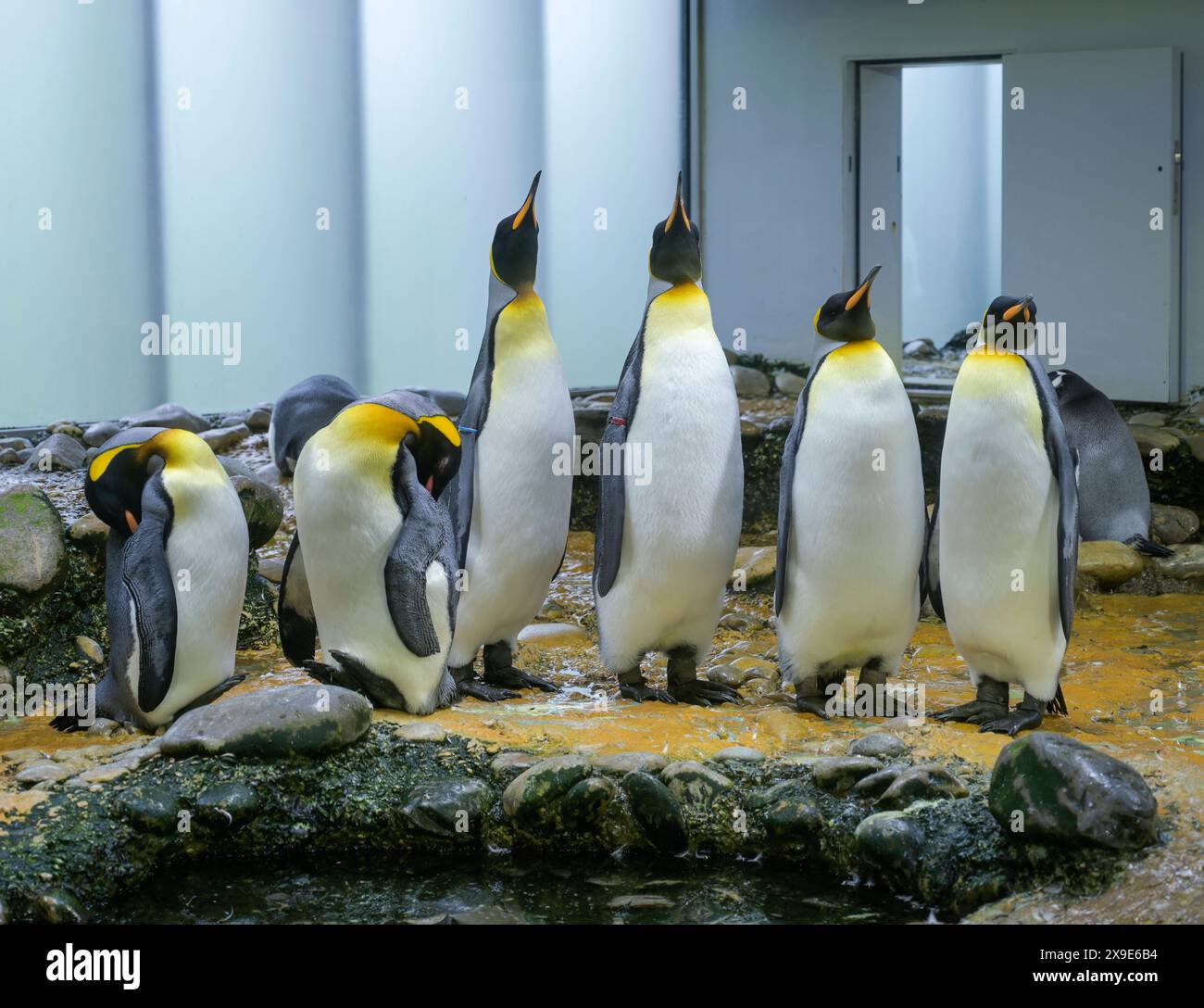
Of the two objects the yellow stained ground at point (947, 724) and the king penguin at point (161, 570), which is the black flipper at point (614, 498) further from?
the king penguin at point (161, 570)

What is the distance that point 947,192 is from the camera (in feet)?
42.2

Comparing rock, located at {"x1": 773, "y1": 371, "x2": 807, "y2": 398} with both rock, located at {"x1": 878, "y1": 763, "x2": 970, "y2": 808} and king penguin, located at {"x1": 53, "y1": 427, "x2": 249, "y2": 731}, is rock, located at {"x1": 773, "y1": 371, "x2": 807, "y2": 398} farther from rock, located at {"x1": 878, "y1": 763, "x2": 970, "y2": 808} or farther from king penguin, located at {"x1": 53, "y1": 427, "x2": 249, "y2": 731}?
rock, located at {"x1": 878, "y1": 763, "x2": 970, "y2": 808}

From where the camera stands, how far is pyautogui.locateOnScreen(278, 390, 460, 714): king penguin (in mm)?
4332

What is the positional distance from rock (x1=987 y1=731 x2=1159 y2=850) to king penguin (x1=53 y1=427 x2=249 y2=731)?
2.42m

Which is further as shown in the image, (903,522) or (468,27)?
(468,27)

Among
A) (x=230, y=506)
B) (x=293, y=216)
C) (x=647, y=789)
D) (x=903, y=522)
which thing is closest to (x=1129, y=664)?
(x=903, y=522)

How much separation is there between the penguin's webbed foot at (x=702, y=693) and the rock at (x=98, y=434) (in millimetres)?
3515

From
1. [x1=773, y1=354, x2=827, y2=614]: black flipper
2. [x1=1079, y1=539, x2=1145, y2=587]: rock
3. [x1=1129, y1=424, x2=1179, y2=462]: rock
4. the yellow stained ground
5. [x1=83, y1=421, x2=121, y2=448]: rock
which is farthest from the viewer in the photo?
[x1=1129, y1=424, x2=1179, y2=462]: rock

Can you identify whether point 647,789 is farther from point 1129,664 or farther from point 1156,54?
point 1156,54

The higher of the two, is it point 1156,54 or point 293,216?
point 1156,54

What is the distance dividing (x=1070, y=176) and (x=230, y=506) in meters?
6.01

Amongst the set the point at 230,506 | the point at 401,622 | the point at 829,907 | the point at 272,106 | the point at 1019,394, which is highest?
the point at 272,106

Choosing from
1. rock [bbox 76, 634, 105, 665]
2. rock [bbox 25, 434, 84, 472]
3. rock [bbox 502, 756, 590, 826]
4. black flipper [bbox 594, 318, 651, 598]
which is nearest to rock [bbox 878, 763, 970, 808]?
rock [bbox 502, 756, 590, 826]

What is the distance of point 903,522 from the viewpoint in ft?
14.8
